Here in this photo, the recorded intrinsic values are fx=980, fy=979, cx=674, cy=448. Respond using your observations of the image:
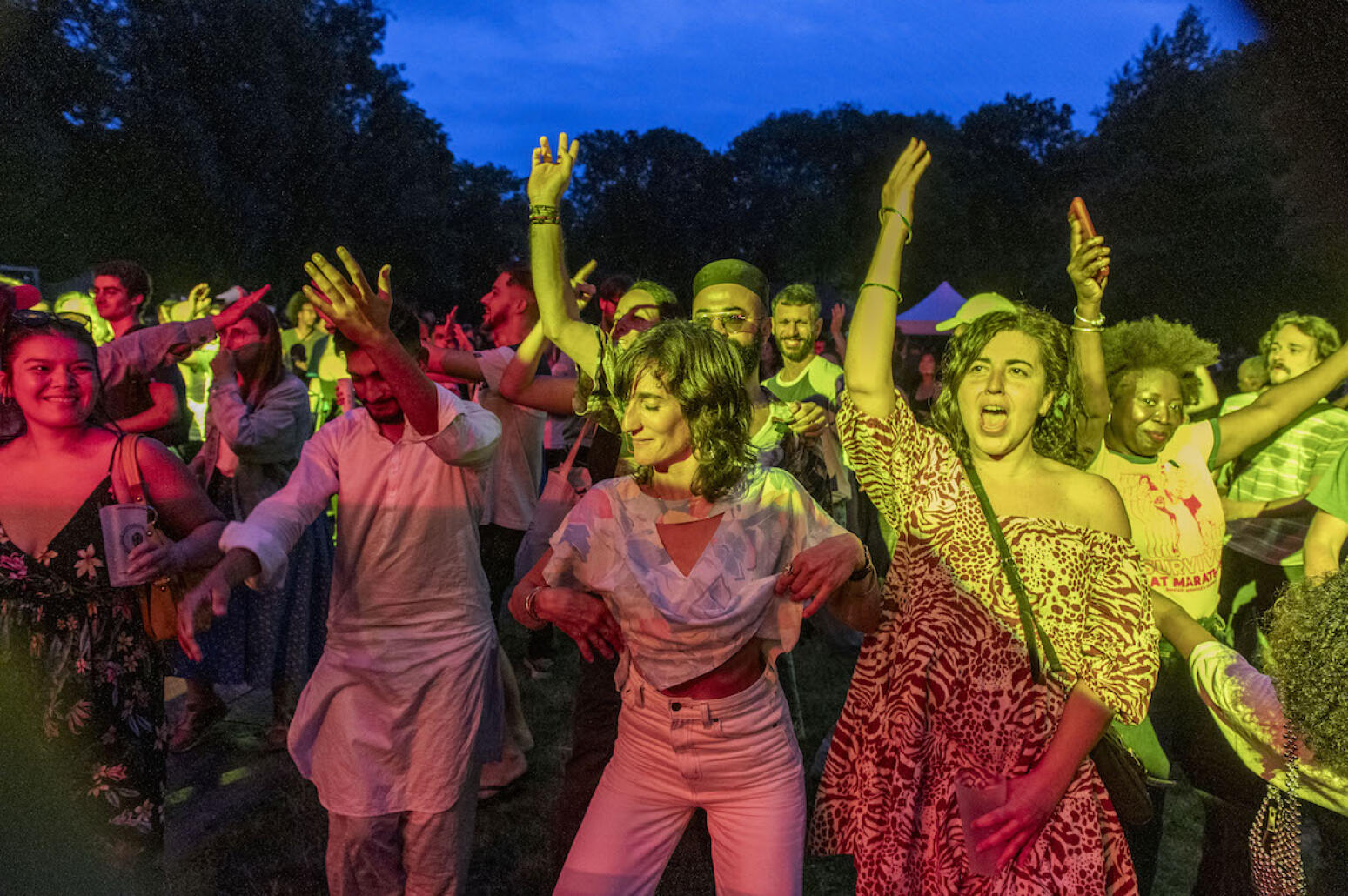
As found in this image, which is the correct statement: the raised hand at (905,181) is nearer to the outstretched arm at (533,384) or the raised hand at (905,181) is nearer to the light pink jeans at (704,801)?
the light pink jeans at (704,801)

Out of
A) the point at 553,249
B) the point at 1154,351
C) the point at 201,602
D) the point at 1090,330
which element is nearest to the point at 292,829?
the point at 201,602

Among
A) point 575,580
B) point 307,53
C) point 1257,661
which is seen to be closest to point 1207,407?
point 1257,661

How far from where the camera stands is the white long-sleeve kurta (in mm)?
3080

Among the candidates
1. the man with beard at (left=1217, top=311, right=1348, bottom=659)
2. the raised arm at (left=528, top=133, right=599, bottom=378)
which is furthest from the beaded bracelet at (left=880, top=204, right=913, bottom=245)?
the man with beard at (left=1217, top=311, right=1348, bottom=659)

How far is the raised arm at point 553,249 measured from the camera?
3.61m

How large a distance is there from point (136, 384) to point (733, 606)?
3.87 metres

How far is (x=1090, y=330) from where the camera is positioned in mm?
3260

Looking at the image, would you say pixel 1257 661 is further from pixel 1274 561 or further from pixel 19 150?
A: pixel 19 150

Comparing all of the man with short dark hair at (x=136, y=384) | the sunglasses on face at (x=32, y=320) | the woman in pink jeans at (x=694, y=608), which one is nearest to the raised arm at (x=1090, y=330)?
the woman in pink jeans at (x=694, y=608)

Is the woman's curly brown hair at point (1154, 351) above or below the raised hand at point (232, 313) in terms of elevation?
below

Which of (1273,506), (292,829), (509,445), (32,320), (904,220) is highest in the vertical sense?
(904,220)

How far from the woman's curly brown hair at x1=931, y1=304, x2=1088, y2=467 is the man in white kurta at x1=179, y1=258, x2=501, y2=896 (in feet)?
4.75

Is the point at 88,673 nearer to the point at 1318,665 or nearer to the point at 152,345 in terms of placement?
the point at 152,345

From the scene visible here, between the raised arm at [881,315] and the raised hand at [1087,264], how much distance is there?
62cm
